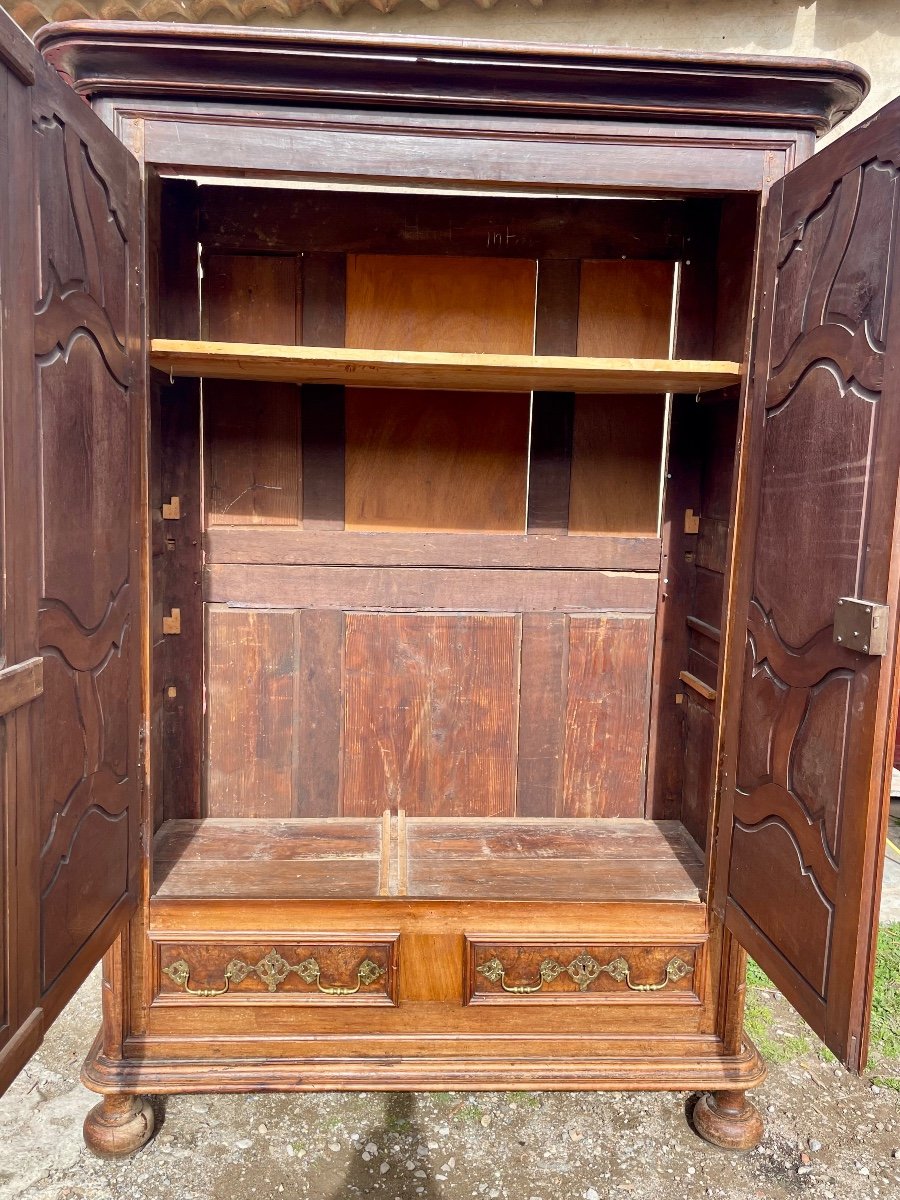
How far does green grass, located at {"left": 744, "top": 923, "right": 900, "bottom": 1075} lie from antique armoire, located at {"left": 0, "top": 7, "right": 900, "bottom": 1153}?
450 mm

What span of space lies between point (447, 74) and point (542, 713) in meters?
1.58

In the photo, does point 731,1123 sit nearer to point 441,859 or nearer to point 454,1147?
point 454,1147

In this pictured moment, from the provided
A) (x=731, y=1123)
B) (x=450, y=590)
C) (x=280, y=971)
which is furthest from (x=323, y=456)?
(x=731, y=1123)

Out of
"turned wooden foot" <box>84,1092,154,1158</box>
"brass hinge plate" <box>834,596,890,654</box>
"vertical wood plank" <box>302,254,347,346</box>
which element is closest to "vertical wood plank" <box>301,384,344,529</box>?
"vertical wood plank" <box>302,254,347,346</box>

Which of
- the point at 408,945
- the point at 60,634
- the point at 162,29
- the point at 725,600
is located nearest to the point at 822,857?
the point at 725,600

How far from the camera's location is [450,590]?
221 centimetres

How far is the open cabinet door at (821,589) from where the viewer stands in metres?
1.27

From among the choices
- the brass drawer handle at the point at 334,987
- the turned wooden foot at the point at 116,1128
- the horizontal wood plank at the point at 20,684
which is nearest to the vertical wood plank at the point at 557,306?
the horizontal wood plank at the point at 20,684

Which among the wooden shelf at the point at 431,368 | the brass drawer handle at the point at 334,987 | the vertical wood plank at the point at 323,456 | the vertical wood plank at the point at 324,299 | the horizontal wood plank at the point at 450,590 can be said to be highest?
the vertical wood plank at the point at 324,299

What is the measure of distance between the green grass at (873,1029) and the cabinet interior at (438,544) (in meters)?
0.71

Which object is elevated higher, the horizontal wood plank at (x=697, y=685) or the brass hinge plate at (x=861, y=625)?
the brass hinge plate at (x=861, y=625)

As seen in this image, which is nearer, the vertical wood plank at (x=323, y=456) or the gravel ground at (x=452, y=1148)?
the gravel ground at (x=452, y=1148)

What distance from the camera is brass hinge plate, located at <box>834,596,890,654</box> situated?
49.1 inches

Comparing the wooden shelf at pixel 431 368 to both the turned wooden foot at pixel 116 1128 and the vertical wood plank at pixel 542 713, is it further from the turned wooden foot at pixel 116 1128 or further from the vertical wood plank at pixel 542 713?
the turned wooden foot at pixel 116 1128
